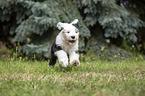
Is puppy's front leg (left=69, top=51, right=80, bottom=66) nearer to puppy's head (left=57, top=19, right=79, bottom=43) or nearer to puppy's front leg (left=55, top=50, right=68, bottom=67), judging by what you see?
puppy's front leg (left=55, top=50, right=68, bottom=67)

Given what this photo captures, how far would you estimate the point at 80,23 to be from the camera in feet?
21.3

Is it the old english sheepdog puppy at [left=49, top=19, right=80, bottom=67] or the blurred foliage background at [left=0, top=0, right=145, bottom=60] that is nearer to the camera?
the old english sheepdog puppy at [left=49, top=19, right=80, bottom=67]

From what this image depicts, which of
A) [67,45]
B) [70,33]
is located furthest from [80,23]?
[70,33]

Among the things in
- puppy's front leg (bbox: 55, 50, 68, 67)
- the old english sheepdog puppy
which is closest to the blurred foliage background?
the old english sheepdog puppy

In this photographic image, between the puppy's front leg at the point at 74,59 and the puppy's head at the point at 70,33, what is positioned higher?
the puppy's head at the point at 70,33

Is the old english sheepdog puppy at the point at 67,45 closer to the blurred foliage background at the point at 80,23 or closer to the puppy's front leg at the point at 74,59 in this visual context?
the puppy's front leg at the point at 74,59

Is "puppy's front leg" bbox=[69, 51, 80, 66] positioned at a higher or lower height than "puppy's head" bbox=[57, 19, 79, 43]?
lower

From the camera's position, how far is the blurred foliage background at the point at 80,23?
5984 millimetres

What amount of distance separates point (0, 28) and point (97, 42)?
17.0 ft

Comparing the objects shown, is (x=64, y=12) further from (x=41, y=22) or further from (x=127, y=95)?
(x=127, y=95)

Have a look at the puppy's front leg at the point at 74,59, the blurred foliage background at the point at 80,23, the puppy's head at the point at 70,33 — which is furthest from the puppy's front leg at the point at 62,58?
the blurred foliage background at the point at 80,23

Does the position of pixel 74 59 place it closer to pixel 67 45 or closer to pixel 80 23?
pixel 67 45

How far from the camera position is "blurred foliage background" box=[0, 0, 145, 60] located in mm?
5984

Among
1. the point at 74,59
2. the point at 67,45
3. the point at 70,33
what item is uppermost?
the point at 70,33
